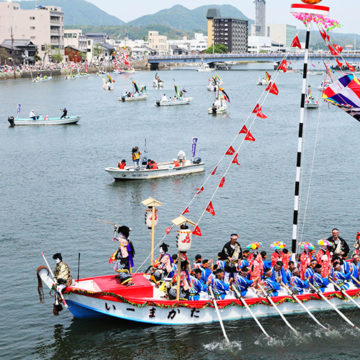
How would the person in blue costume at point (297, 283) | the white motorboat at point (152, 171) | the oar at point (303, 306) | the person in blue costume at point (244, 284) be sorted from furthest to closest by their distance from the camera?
the white motorboat at point (152, 171) < the person in blue costume at point (297, 283) < the person in blue costume at point (244, 284) < the oar at point (303, 306)

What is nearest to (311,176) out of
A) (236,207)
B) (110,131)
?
(236,207)

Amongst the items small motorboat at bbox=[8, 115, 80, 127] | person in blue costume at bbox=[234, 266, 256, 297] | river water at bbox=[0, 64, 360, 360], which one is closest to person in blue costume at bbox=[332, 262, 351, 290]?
river water at bbox=[0, 64, 360, 360]

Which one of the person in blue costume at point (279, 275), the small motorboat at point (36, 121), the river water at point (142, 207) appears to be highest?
the small motorboat at point (36, 121)

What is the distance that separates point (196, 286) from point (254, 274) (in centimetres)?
281

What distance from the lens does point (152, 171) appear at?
54219 millimetres

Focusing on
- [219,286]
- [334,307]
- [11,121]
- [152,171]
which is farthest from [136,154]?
[11,121]

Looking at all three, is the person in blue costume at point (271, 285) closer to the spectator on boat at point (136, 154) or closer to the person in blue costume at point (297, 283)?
the person in blue costume at point (297, 283)

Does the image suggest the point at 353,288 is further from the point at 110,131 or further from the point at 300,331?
the point at 110,131

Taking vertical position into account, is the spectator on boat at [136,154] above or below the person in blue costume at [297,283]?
above

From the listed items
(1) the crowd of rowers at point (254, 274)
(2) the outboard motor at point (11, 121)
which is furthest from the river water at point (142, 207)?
(1) the crowd of rowers at point (254, 274)

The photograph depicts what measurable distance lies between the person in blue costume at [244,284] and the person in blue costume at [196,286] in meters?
1.57

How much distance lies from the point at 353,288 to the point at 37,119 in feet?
242

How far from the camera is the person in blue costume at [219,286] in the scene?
26484 mm

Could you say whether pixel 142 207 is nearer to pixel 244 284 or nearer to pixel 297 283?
pixel 244 284
